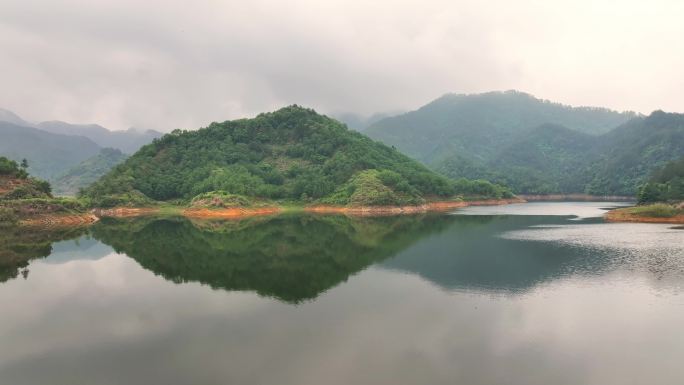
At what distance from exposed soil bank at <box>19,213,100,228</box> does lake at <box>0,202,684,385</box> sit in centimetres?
2564

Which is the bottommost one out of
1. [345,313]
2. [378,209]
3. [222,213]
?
[345,313]

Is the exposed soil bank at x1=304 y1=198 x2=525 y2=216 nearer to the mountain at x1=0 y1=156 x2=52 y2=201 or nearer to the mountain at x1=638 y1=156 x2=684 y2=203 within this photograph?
the mountain at x1=638 y1=156 x2=684 y2=203

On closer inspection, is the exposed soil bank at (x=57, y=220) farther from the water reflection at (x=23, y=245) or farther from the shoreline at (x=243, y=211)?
the water reflection at (x=23, y=245)

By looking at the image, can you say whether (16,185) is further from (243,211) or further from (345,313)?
(345,313)

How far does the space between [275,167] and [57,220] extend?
7412cm

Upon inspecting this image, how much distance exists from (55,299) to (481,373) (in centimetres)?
2923

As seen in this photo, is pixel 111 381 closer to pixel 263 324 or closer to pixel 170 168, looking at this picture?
pixel 263 324

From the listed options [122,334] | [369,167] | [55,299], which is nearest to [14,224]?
[55,299]

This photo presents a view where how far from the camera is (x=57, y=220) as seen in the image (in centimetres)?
7812

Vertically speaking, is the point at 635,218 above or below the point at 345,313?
above

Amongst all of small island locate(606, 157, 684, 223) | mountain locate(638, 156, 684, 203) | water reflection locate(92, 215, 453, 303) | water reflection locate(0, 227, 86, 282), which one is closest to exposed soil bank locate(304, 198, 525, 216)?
water reflection locate(92, 215, 453, 303)

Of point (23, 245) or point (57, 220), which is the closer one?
point (23, 245)

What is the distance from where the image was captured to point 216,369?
1773 centimetres

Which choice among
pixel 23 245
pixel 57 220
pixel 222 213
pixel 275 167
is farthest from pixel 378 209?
pixel 23 245
